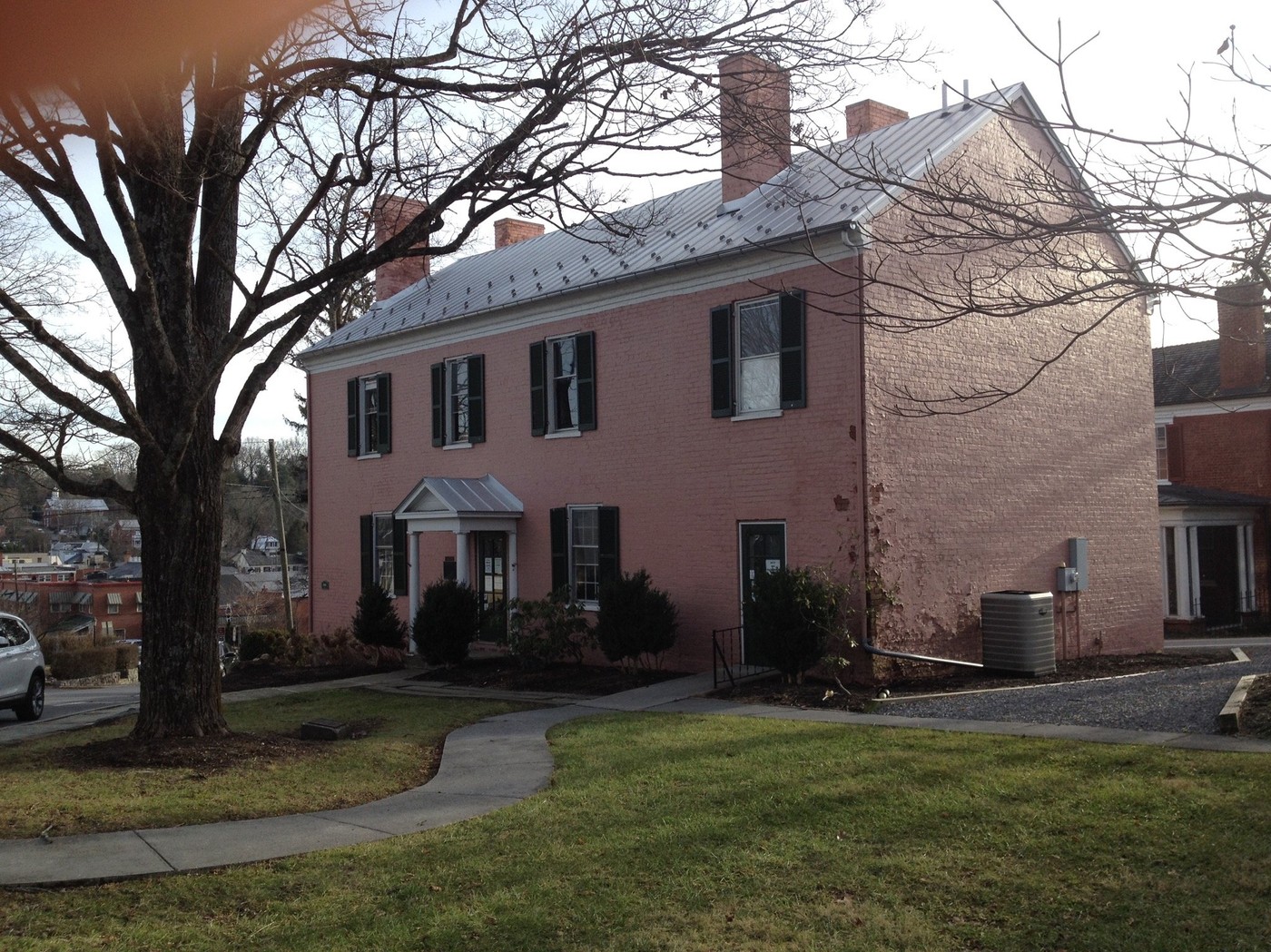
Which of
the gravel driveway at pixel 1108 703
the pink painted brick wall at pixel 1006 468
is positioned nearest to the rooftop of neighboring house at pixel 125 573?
the pink painted brick wall at pixel 1006 468

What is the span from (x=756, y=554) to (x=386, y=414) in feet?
34.6

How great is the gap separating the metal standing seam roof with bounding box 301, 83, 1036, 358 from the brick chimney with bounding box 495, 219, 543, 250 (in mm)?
1145

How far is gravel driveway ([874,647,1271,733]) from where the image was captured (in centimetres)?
1006

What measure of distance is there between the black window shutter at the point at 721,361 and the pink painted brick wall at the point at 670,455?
174mm

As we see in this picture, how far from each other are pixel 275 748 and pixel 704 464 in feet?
26.3

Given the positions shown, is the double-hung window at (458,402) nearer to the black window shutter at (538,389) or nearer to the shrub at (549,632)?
the black window shutter at (538,389)

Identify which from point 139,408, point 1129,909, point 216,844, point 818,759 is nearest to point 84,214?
point 139,408

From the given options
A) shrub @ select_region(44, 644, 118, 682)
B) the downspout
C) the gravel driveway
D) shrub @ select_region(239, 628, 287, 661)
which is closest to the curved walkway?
the gravel driveway

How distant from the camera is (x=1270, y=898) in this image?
5.27 metres

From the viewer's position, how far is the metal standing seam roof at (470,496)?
19.2 meters

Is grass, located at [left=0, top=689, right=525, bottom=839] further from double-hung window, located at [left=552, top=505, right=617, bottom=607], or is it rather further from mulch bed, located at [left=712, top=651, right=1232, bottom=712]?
double-hung window, located at [left=552, top=505, right=617, bottom=607]

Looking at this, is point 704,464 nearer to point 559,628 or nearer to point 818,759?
point 559,628

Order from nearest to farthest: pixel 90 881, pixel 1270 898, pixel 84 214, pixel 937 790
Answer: pixel 1270 898 < pixel 90 881 < pixel 937 790 < pixel 84 214

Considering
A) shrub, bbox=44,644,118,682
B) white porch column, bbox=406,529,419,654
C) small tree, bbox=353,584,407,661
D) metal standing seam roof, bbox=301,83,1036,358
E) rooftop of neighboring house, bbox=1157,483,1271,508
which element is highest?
metal standing seam roof, bbox=301,83,1036,358
